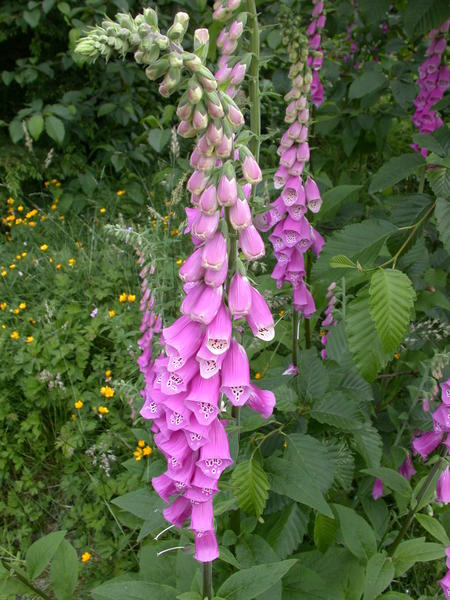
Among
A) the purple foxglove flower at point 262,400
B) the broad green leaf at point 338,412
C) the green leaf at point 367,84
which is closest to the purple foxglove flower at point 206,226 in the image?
the purple foxglove flower at point 262,400

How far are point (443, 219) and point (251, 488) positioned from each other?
95 cm

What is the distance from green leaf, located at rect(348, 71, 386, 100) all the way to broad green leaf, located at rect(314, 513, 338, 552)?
2.14 meters

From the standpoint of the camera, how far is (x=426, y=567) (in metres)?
2.59

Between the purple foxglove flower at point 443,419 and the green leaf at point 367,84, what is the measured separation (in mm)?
1877

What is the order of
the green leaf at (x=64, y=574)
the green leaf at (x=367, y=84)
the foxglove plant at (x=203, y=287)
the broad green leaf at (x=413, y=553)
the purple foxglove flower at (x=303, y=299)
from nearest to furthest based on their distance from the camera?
1. the foxglove plant at (x=203, y=287)
2. the broad green leaf at (x=413, y=553)
3. the green leaf at (x=64, y=574)
4. the purple foxglove flower at (x=303, y=299)
5. the green leaf at (x=367, y=84)

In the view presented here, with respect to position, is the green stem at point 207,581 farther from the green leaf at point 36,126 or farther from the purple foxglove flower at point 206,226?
the green leaf at point 36,126

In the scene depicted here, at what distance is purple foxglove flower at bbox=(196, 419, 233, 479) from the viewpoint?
126 centimetres

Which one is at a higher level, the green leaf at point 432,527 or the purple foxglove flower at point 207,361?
the purple foxglove flower at point 207,361

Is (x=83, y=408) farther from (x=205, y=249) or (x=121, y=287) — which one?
(x=205, y=249)

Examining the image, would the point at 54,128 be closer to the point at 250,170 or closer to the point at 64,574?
the point at 64,574

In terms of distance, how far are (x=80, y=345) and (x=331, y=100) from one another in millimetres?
2474

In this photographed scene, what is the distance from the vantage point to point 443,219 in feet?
5.24

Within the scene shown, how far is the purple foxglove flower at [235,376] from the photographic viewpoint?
48.7 inches

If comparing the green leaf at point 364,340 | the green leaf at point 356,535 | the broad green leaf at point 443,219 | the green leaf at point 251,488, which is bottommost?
the green leaf at point 356,535
